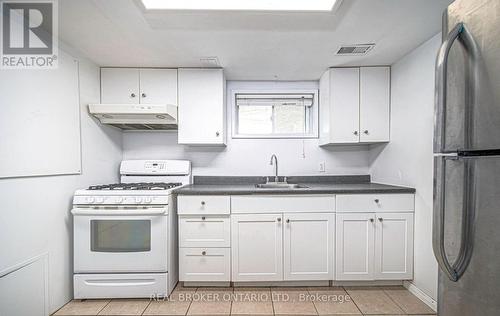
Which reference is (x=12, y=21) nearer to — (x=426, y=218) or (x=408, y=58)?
(x=408, y=58)

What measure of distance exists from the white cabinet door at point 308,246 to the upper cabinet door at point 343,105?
857mm

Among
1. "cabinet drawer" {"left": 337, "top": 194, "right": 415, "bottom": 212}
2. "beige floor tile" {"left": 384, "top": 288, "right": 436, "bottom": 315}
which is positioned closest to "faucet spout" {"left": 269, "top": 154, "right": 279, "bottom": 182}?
"cabinet drawer" {"left": 337, "top": 194, "right": 415, "bottom": 212}

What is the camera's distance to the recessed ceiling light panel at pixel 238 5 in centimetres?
141

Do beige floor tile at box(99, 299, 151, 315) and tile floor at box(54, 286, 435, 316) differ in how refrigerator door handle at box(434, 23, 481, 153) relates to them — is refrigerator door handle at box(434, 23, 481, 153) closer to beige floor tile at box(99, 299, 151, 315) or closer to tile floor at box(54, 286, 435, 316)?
tile floor at box(54, 286, 435, 316)

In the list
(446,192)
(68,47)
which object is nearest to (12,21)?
(68,47)

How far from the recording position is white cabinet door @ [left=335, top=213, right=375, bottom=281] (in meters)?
1.98

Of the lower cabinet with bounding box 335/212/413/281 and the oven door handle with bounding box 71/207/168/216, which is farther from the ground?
the oven door handle with bounding box 71/207/168/216

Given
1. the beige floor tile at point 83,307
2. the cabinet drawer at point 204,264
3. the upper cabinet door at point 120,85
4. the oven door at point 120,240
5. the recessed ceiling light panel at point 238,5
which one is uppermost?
the recessed ceiling light panel at point 238,5

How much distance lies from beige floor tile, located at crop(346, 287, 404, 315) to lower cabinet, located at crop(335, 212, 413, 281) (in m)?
0.12

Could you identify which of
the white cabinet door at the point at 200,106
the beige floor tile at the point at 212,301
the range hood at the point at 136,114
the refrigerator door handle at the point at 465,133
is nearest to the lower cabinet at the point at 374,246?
the beige floor tile at the point at 212,301

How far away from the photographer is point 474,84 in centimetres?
73

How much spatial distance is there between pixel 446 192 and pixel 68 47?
264 centimetres

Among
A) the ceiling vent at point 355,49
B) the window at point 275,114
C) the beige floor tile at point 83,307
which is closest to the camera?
the beige floor tile at point 83,307

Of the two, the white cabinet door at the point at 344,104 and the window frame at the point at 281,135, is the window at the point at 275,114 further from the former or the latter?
the white cabinet door at the point at 344,104
